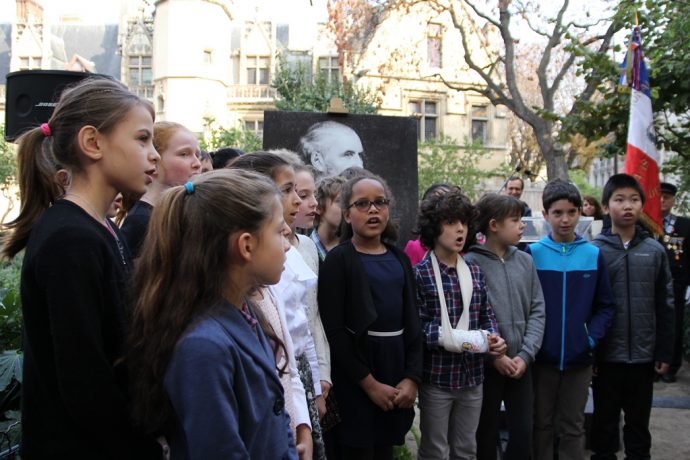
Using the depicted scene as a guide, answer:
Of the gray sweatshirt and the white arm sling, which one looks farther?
the gray sweatshirt

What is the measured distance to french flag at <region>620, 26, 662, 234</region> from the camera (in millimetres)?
4969

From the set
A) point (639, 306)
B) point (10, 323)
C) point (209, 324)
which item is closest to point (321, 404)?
point (209, 324)

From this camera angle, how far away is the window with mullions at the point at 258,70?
127 ft

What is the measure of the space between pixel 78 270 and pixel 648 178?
4.71 metres

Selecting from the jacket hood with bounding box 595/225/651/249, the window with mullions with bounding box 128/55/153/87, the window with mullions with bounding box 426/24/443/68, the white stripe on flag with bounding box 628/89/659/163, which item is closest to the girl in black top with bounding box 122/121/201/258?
the jacket hood with bounding box 595/225/651/249

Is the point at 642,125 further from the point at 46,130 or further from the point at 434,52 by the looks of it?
the point at 434,52

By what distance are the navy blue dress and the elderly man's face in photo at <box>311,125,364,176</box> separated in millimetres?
2762

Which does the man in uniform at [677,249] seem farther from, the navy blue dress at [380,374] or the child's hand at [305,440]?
the child's hand at [305,440]

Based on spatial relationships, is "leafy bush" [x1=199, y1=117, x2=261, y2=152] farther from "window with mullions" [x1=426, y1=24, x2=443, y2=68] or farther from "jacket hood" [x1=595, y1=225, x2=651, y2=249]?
"jacket hood" [x1=595, y1=225, x2=651, y2=249]

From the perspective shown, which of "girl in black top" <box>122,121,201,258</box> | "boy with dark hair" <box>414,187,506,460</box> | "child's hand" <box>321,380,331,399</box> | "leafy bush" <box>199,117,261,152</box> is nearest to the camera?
"girl in black top" <box>122,121,201,258</box>

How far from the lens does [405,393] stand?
11.2 feet

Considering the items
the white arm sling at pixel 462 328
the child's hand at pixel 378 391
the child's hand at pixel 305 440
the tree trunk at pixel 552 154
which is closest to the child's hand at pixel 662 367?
the white arm sling at pixel 462 328

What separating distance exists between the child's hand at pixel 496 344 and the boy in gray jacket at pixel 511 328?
10cm

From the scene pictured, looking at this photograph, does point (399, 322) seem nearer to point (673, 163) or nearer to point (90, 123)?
point (90, 123)
